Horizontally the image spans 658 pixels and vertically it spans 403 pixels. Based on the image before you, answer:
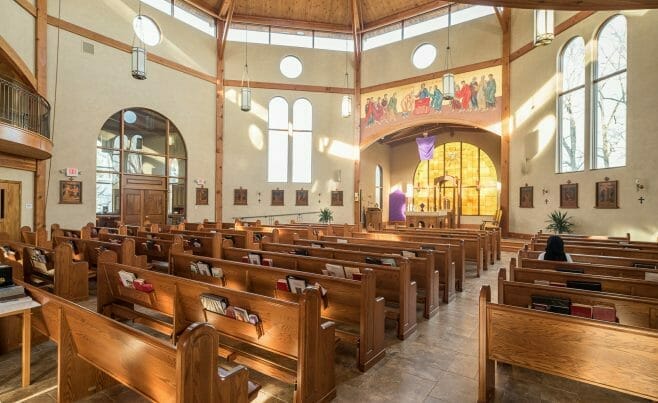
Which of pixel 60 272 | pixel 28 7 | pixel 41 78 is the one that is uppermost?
pixel 28 7

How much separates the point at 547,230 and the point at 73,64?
42.3 ft

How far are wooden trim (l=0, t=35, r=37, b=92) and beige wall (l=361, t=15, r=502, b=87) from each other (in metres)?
9.99

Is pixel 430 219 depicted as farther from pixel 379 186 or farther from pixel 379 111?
pixel 379 186

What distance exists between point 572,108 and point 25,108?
40.8ft

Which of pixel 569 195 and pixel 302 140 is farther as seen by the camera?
pixel 302 140

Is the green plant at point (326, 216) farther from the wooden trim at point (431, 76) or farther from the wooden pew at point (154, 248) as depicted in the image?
the wooden pew at point (154, 248)

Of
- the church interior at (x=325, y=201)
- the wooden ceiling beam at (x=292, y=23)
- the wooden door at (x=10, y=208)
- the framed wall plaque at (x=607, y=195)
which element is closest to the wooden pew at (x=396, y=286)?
the church interior at (x=325, y=201)

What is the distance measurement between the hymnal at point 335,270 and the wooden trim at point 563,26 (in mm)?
8030

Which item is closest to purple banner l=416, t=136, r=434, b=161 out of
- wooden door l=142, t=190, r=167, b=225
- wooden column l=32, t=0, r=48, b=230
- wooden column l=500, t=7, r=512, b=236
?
wooden column l=500, t=7, r=512, b=236

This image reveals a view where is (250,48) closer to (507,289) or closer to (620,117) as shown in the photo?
(620,117)

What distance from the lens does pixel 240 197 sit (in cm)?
1264

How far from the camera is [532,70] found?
9.80 metres

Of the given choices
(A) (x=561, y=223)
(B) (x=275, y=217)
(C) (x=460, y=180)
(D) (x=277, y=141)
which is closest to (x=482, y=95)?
(A) (x=561, y=223)

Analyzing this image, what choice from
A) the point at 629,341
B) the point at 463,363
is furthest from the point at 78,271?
the point at 629,341
